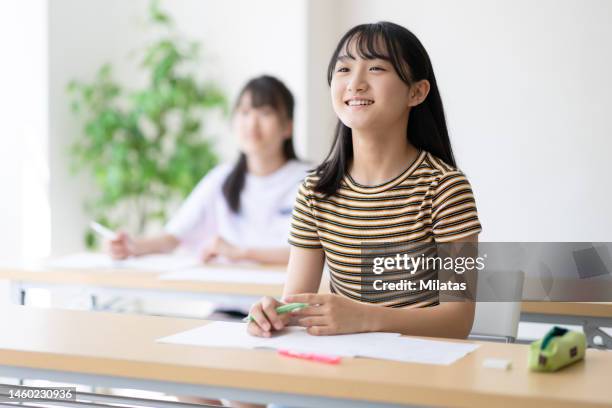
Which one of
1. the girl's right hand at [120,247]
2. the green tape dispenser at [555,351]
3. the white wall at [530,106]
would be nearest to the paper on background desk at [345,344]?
the green tape dispenser at [555,351]

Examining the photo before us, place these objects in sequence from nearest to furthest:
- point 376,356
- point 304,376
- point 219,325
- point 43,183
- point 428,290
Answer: point 304,376 → point 376,356 → point 219,325 → point 428,290 → point 43,183

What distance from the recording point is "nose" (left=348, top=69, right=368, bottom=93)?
172cm

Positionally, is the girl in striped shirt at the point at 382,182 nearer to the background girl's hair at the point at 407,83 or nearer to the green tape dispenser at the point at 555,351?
the background girl's hair at the point at 407,83

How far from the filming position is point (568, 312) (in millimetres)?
2094

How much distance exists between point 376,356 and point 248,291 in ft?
3.36

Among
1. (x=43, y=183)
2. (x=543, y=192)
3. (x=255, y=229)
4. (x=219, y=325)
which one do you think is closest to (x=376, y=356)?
(x=219, y=325)

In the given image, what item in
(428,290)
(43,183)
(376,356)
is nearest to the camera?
(376,356)

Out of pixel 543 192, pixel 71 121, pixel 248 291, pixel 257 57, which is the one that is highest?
pixel 257 57

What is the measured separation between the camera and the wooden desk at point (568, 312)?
2053 millimetres

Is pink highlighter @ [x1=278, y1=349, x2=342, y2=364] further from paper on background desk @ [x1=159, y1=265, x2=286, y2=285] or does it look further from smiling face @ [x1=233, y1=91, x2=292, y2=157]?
smiling face @ [x1=233, y1=91, x2=292, y2=157]

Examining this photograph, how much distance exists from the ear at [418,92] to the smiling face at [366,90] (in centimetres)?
4

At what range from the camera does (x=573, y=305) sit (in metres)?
2.09

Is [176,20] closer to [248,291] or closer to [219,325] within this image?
[248,291]

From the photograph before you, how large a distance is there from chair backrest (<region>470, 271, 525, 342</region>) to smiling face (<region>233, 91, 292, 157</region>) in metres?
1.34
